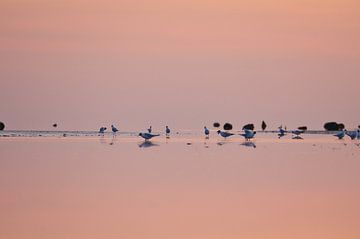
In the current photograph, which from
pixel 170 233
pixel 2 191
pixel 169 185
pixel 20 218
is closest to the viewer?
pixel 170 233

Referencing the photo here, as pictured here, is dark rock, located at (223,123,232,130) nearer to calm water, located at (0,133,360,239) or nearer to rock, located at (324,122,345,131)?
rock, located at (324,122,345,131)

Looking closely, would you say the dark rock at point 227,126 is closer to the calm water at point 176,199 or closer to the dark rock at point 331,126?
the dark rock at point 331,126

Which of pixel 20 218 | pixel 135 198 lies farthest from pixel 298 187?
pixel 20 218

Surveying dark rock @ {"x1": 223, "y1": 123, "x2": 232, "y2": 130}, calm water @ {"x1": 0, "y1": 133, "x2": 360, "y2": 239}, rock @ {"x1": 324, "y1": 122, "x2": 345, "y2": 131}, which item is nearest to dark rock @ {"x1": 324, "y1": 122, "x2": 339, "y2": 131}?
rock @ {"x1": 324, "y1": 122, "x2": 345, "y2": 131}

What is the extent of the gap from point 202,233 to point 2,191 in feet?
20.7

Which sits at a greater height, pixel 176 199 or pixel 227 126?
pixel 227 126

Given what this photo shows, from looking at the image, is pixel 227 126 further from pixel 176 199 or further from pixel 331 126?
pixel 176 199

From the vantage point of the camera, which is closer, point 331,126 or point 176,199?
point 176,199

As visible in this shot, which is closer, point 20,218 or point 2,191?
point 20,218

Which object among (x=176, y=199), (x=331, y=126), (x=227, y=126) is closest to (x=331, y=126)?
(x=331, y=126)

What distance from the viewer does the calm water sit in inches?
526

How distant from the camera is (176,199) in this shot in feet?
55.9

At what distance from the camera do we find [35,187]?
62.5 feet

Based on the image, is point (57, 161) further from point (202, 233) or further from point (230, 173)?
point (202, 233)
